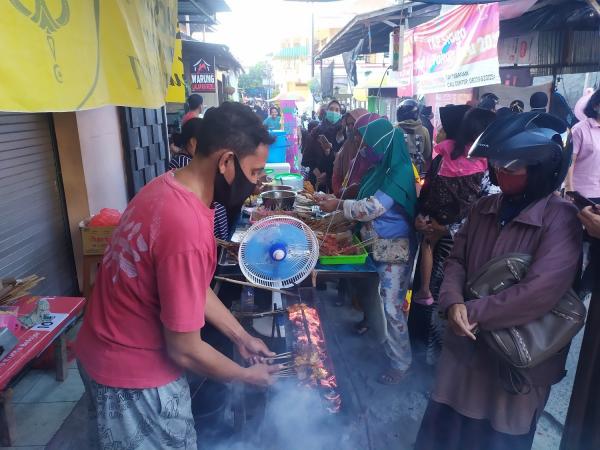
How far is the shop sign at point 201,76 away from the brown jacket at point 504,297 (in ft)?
47.5

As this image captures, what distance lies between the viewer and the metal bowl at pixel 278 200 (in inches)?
171

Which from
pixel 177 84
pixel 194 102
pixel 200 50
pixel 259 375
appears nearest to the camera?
pixel 259 375

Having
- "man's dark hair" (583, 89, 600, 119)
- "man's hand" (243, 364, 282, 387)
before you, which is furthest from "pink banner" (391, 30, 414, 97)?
"man's hand" (243, 364, 282, 387)

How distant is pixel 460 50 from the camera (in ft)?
19.2

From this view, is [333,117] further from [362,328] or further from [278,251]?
[278,251]

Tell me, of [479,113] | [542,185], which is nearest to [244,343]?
[542,185]

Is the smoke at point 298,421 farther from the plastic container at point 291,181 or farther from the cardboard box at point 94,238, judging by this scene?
the plastic container at point 291,181

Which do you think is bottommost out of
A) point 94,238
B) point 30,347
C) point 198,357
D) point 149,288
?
point 30,347

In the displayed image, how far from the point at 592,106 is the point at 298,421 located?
4658 millimetres

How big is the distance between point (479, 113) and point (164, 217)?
2.85 m

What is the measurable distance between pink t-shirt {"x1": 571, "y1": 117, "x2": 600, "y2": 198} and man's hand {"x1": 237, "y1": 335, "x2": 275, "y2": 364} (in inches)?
175

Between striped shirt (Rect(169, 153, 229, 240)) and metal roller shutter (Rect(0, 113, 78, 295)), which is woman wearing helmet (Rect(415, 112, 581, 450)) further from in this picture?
metal roller shutter (Rect(0, 113, 78, 295))

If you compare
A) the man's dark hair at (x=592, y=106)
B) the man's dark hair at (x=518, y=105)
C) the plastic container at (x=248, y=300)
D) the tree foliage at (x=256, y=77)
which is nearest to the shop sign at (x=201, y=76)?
the man's dark hair at (x=518, y=105)

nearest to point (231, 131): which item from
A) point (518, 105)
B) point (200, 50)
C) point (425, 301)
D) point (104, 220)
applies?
point (425, 301)
